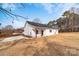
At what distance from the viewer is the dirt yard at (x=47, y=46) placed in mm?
1781

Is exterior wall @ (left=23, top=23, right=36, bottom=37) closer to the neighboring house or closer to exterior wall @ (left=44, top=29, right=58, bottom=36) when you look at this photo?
the neighboring house

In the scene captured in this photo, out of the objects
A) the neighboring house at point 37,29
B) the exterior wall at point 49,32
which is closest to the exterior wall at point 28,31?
the neighboring house at point 37,29

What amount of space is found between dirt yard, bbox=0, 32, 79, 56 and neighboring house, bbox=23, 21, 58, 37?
4 cm

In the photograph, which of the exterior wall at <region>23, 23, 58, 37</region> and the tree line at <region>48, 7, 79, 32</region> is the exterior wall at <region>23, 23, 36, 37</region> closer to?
the exterior wall at <region>23, 23, 58, 37</region>

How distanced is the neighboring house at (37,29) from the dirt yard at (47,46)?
0.04m

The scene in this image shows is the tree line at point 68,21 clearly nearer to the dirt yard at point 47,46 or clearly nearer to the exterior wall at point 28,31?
the dirt yard at point 47,46

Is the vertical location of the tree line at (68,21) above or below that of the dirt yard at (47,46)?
above

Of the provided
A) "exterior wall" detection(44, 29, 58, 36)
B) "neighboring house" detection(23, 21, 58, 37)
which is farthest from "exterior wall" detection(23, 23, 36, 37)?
"exterior wall" detection(44, 29, 58, 36)

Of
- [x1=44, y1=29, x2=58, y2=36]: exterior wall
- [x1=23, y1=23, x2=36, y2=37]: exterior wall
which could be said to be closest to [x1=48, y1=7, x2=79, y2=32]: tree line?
[x1=44, y1=29, x2=58, y2=36]: exterior wall

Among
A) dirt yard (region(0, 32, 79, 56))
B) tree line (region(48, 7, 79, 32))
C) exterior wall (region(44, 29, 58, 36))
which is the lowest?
dirt yard (region(0, 32, 79, 56))

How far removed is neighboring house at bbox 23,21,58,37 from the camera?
1813mm

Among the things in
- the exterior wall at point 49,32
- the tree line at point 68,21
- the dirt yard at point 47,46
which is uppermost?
the tree line at point 68,21

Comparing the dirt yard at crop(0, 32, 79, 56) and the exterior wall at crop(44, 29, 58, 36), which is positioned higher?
the exterior wall at crop(44, 29, 58, 36)

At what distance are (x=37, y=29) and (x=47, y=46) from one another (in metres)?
0.19
